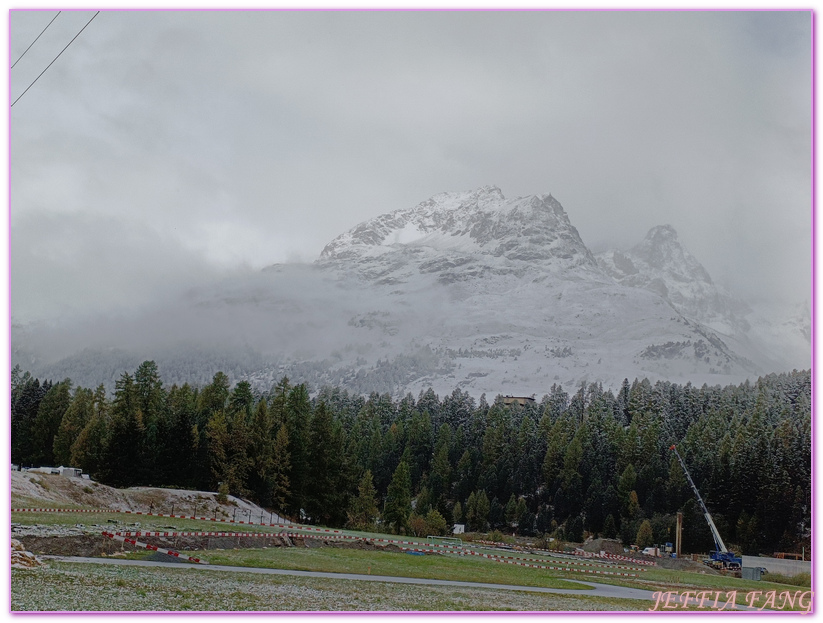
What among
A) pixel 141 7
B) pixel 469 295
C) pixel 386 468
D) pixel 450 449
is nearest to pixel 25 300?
pixel 141 7

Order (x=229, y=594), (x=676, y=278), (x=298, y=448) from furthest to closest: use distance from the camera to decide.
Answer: (x=676, y=278)
(x=298, y=448)
(x=229, y=594)

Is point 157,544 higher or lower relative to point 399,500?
higher

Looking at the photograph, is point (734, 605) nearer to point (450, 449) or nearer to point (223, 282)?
point (223, 282)

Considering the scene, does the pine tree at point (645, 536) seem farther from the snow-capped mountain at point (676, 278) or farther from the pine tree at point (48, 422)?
the pine tree at point (48, 422)

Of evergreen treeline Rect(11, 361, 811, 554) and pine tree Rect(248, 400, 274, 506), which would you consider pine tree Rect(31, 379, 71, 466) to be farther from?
pine tree Rect(248, 400, 274, 506)

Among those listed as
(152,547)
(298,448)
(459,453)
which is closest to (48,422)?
(298,448)

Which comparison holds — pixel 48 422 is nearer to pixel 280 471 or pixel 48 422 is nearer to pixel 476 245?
pixel 280 471
